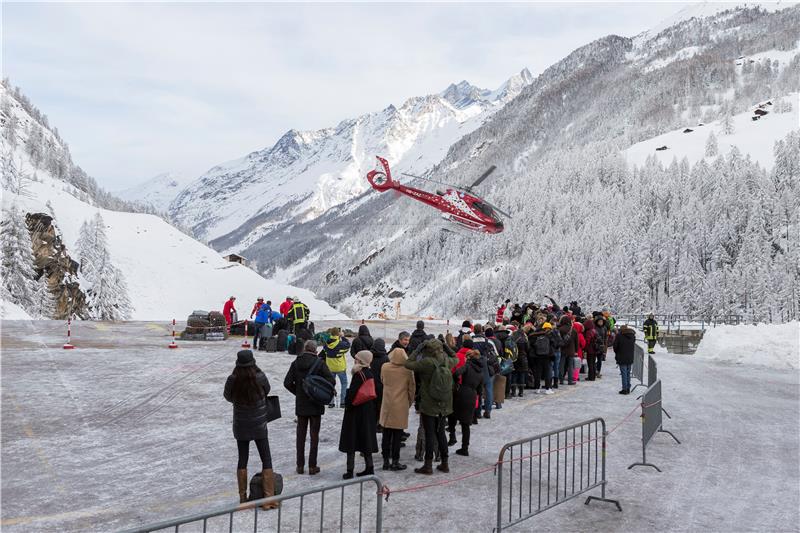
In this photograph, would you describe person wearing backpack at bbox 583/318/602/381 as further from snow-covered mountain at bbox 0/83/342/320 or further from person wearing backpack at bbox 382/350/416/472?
snow-covered mountain at bbox 0/83/342/320

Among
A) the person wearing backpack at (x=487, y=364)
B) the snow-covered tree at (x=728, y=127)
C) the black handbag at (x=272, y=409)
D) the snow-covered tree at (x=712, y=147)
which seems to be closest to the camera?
the black handbag at (x=272, y=409)

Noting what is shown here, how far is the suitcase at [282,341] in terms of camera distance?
2214 centimetres

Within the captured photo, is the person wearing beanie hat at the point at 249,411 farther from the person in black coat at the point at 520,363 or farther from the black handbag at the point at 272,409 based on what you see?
the person in black coat at the point at 520,363

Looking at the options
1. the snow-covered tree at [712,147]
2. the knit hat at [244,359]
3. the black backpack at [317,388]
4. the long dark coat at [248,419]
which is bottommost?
the long dark coat at [248,419]

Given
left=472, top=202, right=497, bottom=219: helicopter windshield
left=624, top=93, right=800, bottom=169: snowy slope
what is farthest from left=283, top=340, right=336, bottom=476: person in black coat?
left=624, top=93, right=800, bottom=169: snowy slope

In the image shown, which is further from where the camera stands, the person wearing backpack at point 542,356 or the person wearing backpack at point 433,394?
the person wearing backpack at point 542,356

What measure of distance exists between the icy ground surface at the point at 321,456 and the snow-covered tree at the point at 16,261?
29655 millimetres

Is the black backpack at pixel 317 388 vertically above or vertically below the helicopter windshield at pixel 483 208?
below

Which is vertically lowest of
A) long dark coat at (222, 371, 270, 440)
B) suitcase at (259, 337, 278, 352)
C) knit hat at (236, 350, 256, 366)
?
suitcase at (259, 337, 278, 352)

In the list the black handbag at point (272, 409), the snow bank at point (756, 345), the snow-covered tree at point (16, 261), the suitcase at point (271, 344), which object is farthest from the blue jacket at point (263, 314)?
the snow-covered tree at point (16, 261)

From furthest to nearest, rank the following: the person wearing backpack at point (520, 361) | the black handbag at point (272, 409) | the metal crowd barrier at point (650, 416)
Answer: the person wearing backpack at point (520, 361)
the metal crowd barrier at point (650, 416)
the black handbag at point (272, 409)

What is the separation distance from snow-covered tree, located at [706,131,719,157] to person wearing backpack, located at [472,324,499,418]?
112m

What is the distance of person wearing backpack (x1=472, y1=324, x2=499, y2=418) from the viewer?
11.8m

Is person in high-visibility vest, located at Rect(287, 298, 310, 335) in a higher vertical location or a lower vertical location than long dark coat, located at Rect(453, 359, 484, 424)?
higher
